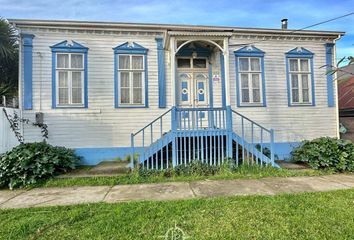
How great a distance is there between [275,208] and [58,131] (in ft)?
21.0

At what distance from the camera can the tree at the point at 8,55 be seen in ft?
36.9

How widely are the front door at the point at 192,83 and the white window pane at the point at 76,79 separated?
3.15m

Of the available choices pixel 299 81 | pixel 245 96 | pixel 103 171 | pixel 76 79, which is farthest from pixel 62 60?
pixel 299 81

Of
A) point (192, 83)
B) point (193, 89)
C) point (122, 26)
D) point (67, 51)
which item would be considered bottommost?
point (193, 89)

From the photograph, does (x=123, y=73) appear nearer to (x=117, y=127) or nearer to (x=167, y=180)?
(x=117, y=127)

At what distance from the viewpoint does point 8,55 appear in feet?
38.3

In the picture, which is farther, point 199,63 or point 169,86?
point 199,63

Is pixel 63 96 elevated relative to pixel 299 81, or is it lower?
lower

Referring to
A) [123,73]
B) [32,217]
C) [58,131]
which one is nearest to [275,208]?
[32,217]

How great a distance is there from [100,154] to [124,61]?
10.1 ft

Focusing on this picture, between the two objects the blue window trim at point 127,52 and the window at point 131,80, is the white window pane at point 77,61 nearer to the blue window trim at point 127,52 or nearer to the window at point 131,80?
the blue window trim at point 127,52

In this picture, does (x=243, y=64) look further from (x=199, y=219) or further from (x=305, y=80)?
(x=199, y=219)

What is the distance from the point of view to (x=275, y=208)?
3436 millimetres

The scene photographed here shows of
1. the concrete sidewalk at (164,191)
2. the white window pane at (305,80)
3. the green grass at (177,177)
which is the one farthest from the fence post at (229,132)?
the white window pane at (305,80)
